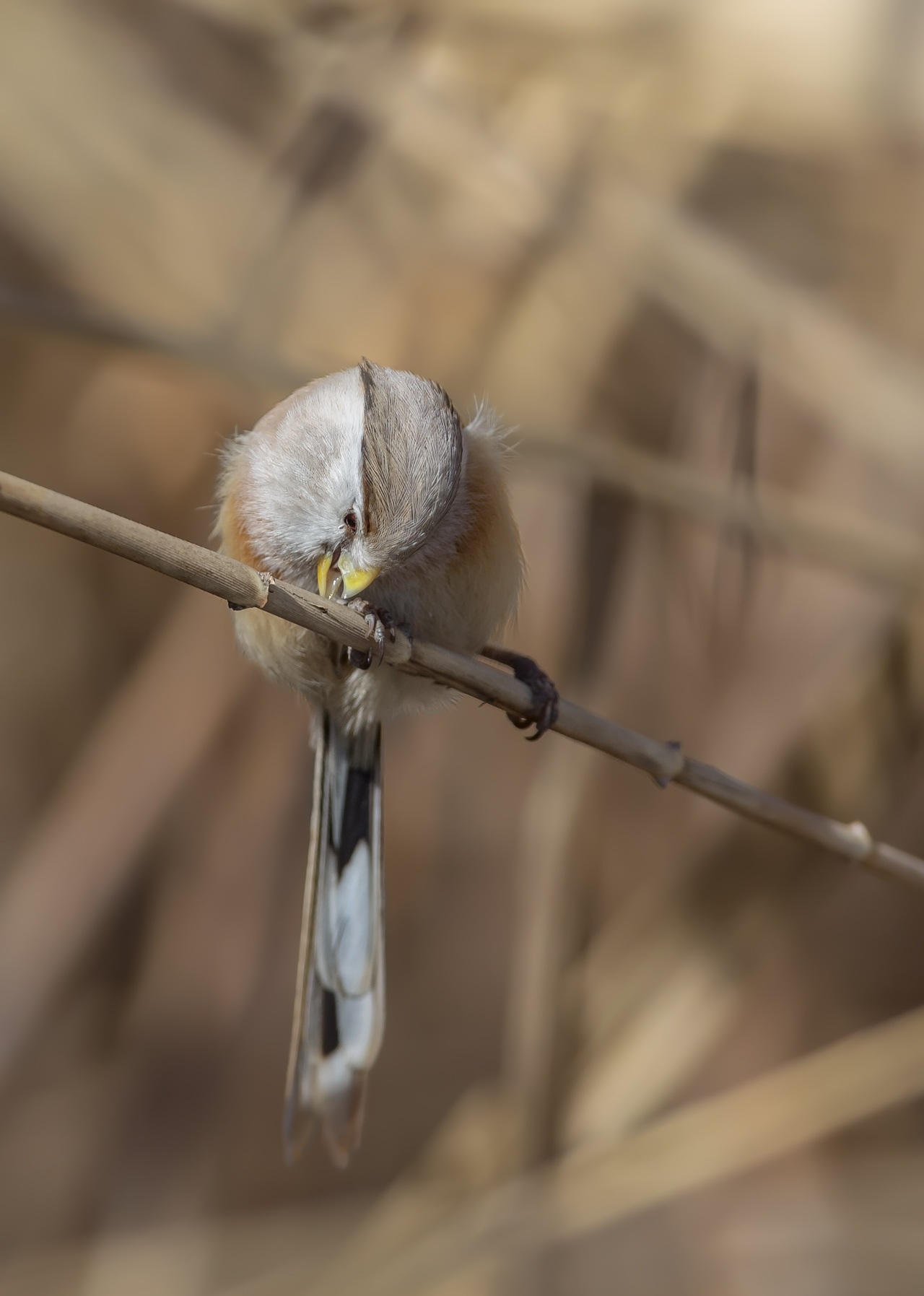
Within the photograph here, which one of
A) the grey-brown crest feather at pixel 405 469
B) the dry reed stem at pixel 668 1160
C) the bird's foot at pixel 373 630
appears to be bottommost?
the dry reed stem at pixel 668 1160

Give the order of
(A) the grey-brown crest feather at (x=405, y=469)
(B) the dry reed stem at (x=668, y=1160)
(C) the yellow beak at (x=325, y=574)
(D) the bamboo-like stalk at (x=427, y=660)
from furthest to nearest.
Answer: (B) the dry reed stem at (x=668, y=1160)
(C) the yellow beak at (x=325, y=574)
(A) the grey-brown crest feather at (x=405, y=469)
(D) the bamboo-like stalk at (x=427, y=660)

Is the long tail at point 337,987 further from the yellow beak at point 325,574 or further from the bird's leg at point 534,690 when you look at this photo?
the yellow beak at point 325,574

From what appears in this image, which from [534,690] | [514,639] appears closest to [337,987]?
[534,690]

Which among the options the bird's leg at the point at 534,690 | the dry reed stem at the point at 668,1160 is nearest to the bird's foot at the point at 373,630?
the bird's leg at the point at 534,690

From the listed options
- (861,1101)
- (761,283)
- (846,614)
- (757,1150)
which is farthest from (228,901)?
(761,283)

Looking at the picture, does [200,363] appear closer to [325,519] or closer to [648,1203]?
[325,519]

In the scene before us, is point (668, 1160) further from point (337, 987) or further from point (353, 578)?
point (353, 578)

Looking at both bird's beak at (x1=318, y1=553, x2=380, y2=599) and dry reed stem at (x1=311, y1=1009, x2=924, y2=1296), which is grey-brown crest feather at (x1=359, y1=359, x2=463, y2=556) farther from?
dry reed stem at (x1=311, y1=1009, x2=924, y2=1296)
